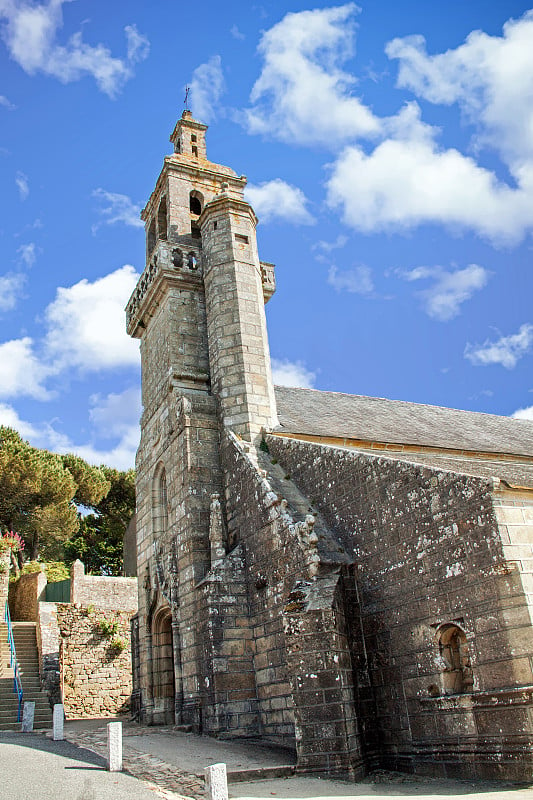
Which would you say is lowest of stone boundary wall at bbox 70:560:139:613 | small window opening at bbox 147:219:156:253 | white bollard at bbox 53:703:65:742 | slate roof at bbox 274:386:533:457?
white bollard at bbox 53:703:65:742

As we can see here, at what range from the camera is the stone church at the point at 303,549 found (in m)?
7.44

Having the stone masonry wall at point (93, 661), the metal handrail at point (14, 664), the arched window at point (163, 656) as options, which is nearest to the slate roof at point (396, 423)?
the arched window at point (163, 656)

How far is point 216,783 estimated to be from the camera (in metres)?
6.16

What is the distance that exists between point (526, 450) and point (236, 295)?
8165 millimetres

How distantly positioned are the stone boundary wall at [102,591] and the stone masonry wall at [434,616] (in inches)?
606

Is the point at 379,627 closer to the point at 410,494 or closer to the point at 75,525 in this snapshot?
the point at 410,494

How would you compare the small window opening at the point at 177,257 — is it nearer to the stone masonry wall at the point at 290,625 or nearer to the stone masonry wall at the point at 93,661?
the stone masonry wall at the point at 290,625

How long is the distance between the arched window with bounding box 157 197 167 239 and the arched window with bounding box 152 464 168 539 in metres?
7.07

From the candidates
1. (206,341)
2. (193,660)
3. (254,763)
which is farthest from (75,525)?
(254,763)

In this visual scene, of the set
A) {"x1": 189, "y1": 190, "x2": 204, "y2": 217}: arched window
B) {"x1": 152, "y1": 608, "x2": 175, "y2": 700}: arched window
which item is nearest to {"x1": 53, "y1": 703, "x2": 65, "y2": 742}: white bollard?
{"x1": 152, "y1": 608, "x2": 175, "y2": 700}: arched window

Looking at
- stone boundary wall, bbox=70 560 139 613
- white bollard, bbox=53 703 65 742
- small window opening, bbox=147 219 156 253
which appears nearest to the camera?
white bollard, bbox=53 703 65 742

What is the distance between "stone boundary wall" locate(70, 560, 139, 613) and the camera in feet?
74.6

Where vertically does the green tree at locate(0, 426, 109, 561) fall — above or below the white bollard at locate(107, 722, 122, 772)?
above

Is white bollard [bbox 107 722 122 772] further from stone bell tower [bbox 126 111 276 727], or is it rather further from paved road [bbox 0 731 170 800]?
stone bell tower [bbox 126 111 276 727]
